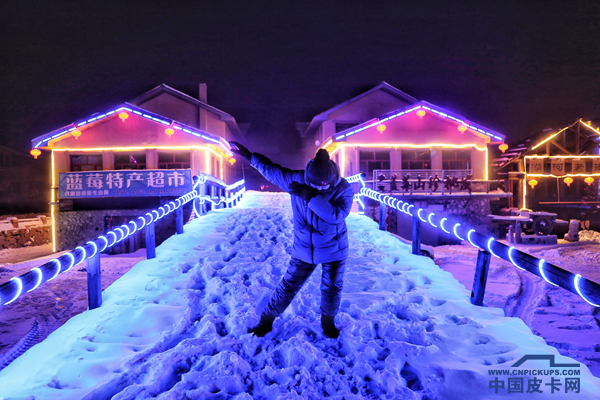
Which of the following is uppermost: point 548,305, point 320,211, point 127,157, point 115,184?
point 127,157

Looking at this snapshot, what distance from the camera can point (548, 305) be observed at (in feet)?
22.7

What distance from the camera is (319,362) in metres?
2.50

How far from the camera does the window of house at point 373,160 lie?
2003 centimetres

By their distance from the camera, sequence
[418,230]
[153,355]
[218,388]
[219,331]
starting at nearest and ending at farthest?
[218,388]
[153,355]
[219,331]
[418,230]

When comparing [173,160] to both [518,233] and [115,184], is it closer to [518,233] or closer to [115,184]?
[115,184]

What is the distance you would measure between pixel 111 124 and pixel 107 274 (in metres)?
11.2

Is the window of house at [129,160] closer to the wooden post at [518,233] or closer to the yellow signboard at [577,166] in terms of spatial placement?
the wooden post at [518,233]

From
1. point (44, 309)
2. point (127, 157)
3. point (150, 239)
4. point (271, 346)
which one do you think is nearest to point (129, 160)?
point (127, 157)

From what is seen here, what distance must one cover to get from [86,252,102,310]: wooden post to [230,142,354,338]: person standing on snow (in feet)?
6.15

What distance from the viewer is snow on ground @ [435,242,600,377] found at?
485 centimetres

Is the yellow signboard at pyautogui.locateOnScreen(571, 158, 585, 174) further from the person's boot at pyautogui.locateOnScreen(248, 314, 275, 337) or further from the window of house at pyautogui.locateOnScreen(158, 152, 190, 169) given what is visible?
the person's boot at pyautogui.locateOnScreen(248, 314, 275, 337)

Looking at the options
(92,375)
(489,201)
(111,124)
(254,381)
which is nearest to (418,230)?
(254,381)

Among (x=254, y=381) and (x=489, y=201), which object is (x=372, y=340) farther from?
(x=489, y=201)

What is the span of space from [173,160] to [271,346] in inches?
710
